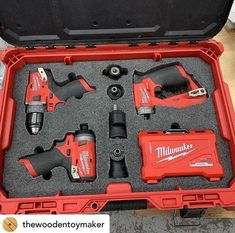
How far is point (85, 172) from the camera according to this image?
1.50 metres

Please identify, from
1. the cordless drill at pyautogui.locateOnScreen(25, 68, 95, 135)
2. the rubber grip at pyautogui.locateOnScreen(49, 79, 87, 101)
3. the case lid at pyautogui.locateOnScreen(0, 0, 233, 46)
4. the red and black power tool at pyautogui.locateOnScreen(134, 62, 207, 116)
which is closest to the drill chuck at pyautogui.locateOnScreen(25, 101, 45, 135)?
the cordless drill at pyautogui.locateOnScreen(25, 68, 95, 135)

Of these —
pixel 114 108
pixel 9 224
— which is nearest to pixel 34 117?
pixel 114 108

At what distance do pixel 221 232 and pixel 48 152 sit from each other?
3.14 feet

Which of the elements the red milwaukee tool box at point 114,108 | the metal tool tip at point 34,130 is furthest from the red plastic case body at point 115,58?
the metal tool tip at point 34,130

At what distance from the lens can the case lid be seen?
1602 mm

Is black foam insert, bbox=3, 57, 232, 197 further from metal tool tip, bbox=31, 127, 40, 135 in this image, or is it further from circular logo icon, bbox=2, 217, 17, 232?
circular logo icon, bbox=2, 217, 17, 232

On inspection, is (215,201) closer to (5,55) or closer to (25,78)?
(25,78)

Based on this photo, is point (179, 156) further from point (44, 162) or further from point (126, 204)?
point (44, 162)

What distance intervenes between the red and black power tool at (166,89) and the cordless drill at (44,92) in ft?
0.89

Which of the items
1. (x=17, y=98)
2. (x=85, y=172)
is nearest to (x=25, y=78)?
(x=17, y=98)

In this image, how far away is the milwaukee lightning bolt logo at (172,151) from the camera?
152 cm

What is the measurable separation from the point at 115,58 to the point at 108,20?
23 cm

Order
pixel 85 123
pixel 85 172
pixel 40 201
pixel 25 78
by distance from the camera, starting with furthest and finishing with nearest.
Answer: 1. pixel 25 78
2. pixel 85 123
3. pixel 85 172
4. pixel 40 201

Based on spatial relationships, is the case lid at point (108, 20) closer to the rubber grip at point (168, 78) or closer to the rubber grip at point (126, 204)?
the rubber grip at point (168, 78)
